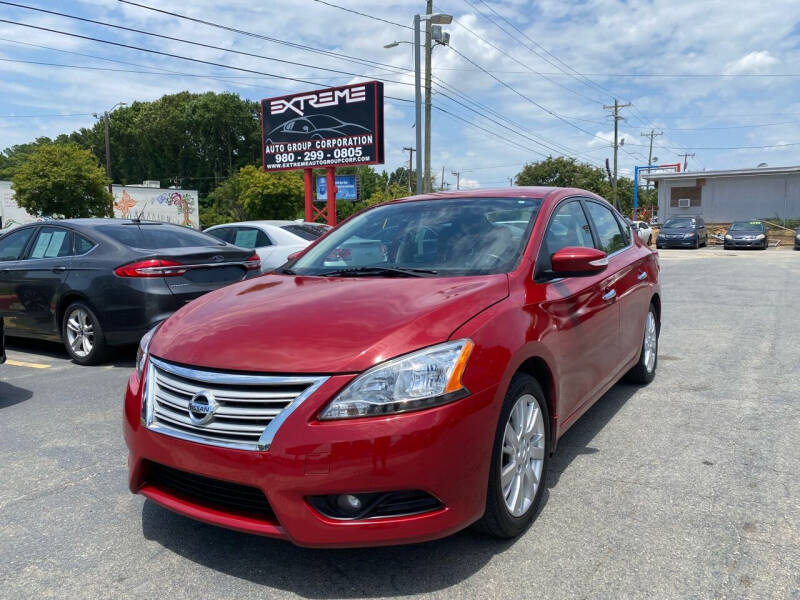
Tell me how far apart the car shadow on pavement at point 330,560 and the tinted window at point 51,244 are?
449 cm

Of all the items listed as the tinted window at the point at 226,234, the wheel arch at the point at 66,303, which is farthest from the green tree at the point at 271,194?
the wheel arch at the point at 66,303

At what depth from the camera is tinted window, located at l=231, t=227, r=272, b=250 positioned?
34.6 ft

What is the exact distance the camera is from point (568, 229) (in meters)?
3.96

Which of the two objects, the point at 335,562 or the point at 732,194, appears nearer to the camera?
the point at 335,562

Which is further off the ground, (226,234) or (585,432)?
(226,234)

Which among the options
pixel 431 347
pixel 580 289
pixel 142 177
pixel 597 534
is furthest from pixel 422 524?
pixel 142 177

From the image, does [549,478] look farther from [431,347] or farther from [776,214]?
[776,214]

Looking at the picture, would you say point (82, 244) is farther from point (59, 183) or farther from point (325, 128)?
point (59, 183)

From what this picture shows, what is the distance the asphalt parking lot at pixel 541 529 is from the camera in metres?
2.51

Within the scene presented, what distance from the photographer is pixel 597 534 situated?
2.88 metres

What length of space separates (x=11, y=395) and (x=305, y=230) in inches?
239

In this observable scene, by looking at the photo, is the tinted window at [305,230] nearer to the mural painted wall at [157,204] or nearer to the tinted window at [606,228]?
the tinted window at [606,228]

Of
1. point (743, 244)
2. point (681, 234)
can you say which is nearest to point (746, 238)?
point (743, 244)

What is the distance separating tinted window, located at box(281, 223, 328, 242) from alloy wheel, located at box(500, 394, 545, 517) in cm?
791
